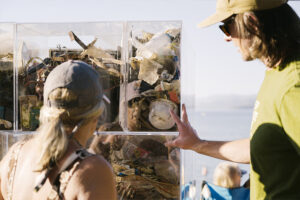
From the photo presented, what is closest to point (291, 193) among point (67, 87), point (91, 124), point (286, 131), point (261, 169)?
point (261, 169)

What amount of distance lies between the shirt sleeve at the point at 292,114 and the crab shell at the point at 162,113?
0.94m

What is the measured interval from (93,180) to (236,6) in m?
0.85

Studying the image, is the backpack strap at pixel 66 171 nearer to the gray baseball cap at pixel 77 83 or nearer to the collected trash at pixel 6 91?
the gray baseball cap at pixel 77 83

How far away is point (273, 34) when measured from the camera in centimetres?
145

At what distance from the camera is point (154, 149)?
2.24 metres

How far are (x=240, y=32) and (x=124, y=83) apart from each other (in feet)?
3.00

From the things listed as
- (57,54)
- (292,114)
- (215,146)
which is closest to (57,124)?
(292,114)

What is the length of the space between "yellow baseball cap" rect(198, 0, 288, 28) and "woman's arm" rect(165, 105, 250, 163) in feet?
1.86

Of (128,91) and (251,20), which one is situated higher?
(251,20)

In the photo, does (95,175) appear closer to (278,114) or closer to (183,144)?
(278,114)

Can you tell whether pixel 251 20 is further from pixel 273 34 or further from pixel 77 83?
pixel 77 83

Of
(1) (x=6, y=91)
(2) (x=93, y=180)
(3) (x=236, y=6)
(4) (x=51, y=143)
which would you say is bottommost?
(2) (x=93, y=180)

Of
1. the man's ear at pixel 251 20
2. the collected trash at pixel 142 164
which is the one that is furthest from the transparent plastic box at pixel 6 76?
the man's ear at pixel 251 20

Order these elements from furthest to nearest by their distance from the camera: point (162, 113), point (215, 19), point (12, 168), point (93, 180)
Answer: point (162, 113), point (215, 19), point (12, 168), point (93, 180)
